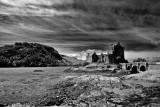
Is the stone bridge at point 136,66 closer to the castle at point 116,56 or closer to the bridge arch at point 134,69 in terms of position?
the bridge arch at point 134,69

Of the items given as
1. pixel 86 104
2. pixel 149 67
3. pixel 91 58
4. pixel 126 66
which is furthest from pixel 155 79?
pixel 91 58

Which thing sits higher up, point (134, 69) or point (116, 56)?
point (116, 56)

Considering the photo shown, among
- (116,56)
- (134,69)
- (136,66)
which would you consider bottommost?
(134,69)

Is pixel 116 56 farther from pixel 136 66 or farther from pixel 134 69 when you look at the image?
pixel 136 66

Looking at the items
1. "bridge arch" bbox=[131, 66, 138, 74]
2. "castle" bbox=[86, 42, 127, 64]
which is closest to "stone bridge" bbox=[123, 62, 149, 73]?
"bridge arch" bbox=[131, 66, 138, 74]

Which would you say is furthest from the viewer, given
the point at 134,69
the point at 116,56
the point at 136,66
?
the point at 116,56

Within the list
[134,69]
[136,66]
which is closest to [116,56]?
[134,69]

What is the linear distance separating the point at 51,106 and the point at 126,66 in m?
83.9

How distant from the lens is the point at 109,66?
10219 centimetres

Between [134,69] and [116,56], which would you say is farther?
[116,56]

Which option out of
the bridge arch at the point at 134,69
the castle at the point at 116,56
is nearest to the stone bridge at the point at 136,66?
the bridge arch at the point at 134,69

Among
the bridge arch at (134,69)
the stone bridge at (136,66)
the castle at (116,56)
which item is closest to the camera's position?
the stone bridge at (136,66)

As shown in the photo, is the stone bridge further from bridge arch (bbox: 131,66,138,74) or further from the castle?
the castle

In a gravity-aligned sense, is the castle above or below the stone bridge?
above
